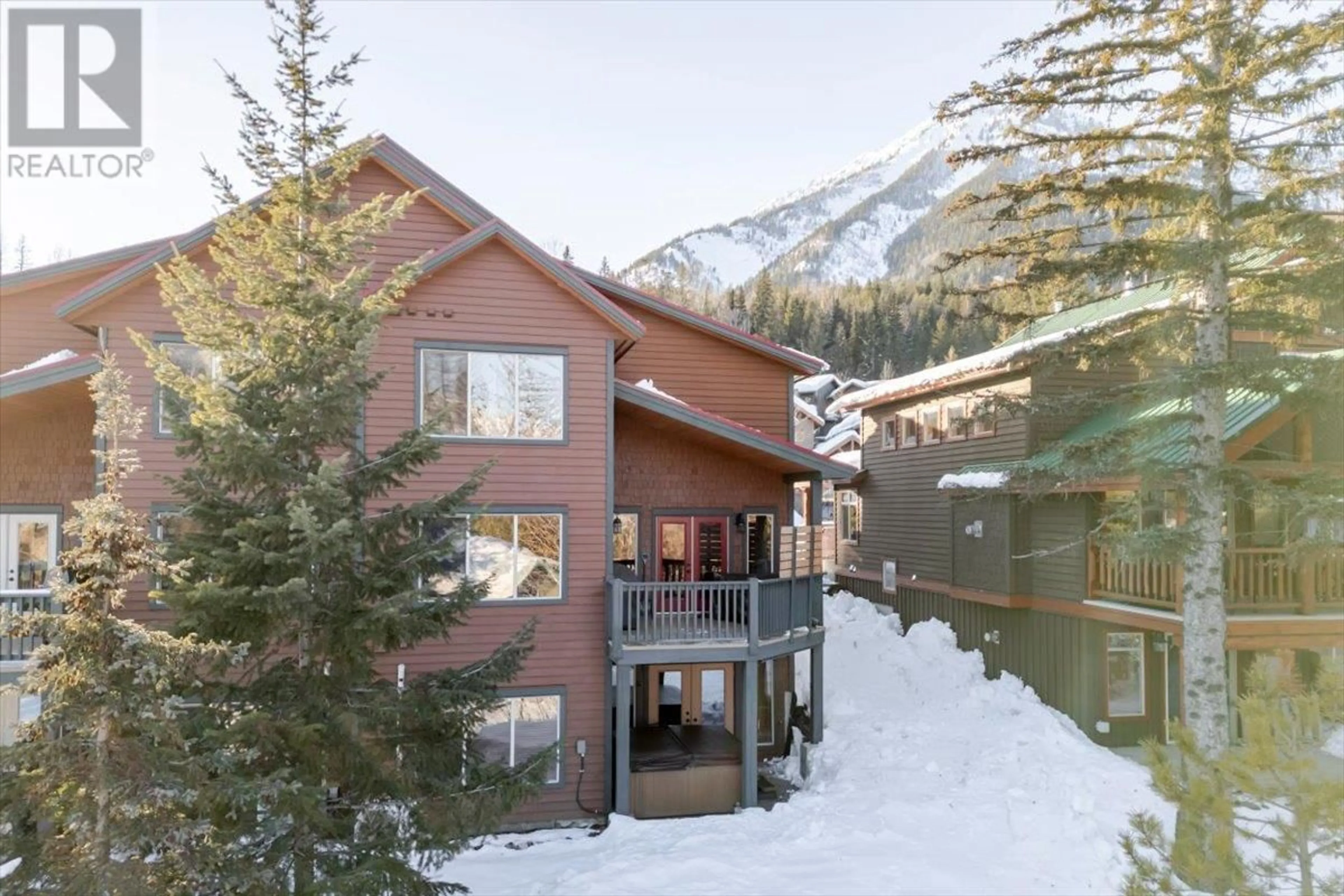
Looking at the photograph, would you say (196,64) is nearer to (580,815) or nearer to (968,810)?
(580,815)

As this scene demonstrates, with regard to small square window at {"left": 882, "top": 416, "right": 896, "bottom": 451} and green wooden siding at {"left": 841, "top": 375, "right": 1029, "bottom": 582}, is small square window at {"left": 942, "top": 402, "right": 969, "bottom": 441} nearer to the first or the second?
green wooden siding at {"left": 841, "top": 375, "right": 1029, "bottom": 582}

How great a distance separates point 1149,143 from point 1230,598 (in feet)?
22.7

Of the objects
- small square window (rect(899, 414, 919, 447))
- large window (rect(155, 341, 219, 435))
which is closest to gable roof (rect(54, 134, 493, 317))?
large window (rect(155, 341, 219, 435))

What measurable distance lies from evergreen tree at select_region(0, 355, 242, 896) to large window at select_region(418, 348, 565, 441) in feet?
19.3

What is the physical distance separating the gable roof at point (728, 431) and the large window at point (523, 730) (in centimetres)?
478

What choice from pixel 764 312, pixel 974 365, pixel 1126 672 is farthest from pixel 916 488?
pixel 764 312

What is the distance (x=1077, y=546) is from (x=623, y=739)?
937 cm

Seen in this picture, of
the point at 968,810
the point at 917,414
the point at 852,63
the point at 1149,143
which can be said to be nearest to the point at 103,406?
the point at 968,810

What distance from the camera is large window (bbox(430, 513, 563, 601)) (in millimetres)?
11742

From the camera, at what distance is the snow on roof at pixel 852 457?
77.2 feet

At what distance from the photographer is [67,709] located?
5426 millimetres

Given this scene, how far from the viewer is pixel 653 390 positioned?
14.3 metres

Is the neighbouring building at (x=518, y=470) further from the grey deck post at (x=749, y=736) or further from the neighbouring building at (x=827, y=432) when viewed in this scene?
the neighbouring building at (x=827, y=432)
